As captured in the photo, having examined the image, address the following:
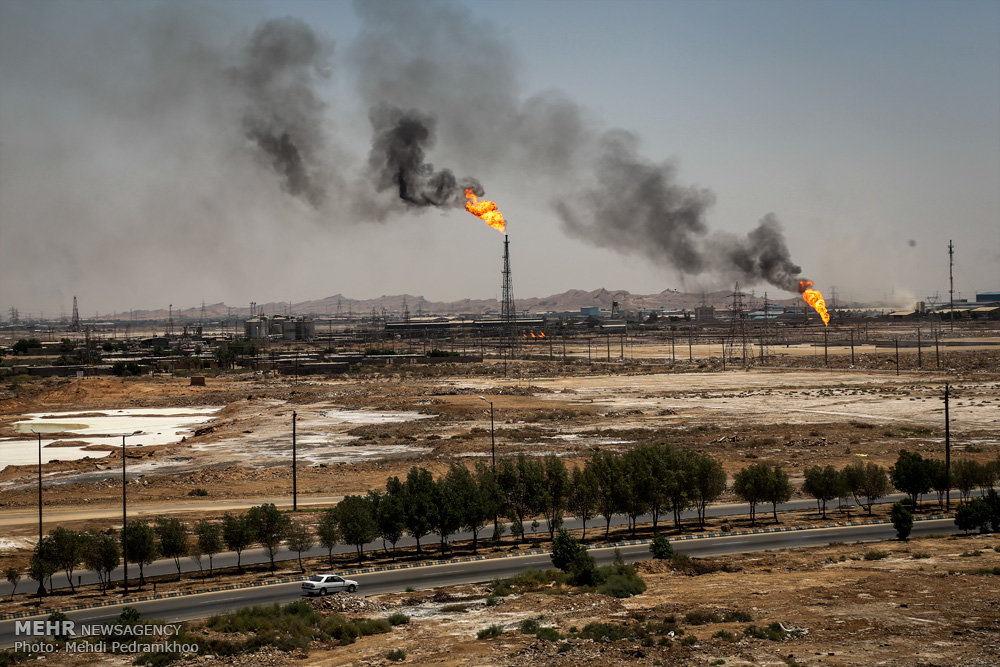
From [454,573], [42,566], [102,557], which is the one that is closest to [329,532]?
[454,573]

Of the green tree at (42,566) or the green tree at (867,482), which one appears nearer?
the green tree at (42,566)

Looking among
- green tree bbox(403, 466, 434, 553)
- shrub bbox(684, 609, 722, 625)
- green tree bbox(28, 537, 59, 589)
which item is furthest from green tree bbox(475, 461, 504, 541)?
green tree bbox(28, 537, 59, 589)

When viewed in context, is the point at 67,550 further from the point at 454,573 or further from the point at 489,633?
the point at 489,633

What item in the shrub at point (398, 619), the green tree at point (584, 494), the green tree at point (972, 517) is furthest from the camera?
the green tree at point (584, 494)

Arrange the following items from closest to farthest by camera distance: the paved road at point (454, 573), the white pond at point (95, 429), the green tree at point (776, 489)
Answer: the paved road at point (454, 573) → the green tree at point (776, 489) → the white pond at point (95, 429)

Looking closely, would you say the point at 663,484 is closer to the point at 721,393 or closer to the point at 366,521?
the point at 366,521

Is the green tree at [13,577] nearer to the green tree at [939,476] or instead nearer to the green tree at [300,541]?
the green tree at [300,541]

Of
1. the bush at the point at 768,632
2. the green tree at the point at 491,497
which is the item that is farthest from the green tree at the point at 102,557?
the bush at the point at 768,632
